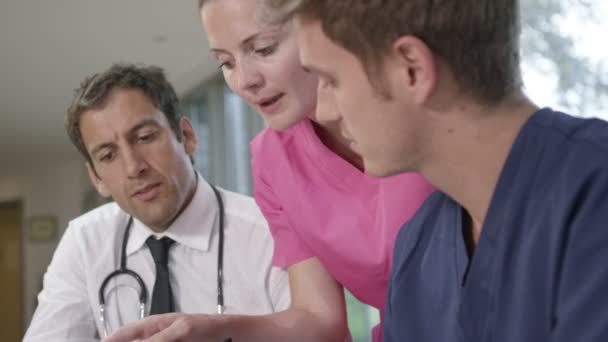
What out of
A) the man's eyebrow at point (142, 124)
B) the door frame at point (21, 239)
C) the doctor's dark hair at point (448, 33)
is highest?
→ the doctor's dark hair at point (448, 33)

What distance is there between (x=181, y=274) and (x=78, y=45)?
3.29 meters

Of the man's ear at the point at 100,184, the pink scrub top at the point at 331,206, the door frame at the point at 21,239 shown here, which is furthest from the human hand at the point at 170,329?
the door frame at the point at 21,239

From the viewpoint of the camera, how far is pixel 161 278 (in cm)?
Result: 167

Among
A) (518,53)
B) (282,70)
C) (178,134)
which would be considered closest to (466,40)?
(518,53)

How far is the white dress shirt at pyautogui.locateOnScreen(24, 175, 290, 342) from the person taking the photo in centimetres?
168

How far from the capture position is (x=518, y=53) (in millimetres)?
839

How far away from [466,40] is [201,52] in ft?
14.5

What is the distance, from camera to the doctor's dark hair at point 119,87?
1677 mm

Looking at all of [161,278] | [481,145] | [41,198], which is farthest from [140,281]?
[41,198]

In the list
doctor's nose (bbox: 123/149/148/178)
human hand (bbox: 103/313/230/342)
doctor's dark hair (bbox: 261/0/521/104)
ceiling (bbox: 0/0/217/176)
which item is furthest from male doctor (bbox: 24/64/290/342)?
ceiling (bbox: 0/0/217/176)

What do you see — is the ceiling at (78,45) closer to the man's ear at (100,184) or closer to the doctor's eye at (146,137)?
the man's ear at (100,184)

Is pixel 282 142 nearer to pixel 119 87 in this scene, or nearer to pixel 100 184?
pixel 119 87

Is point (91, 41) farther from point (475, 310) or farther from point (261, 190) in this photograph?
point (475, 310)

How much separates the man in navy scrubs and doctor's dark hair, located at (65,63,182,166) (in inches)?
35.6
